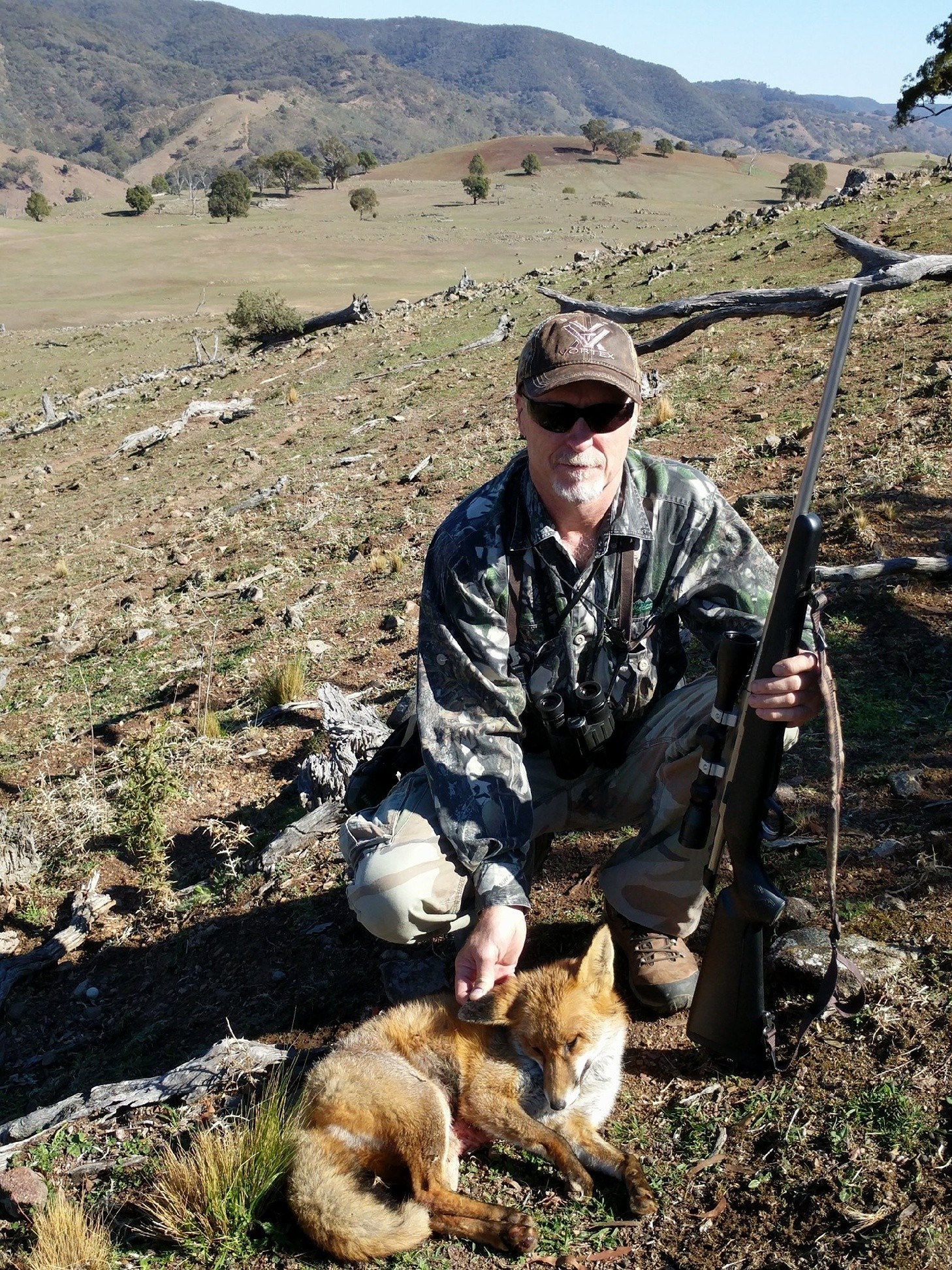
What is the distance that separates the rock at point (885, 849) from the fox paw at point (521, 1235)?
1909 millimetres

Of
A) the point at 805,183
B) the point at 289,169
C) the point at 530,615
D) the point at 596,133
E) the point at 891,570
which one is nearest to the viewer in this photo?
the point at 530,615

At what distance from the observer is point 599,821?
3693 millimetres

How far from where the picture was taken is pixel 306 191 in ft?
306

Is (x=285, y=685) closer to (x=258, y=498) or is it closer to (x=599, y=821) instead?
(x=599, y=821)

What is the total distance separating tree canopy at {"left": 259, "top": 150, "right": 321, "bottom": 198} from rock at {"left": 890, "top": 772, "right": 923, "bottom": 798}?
95.0m

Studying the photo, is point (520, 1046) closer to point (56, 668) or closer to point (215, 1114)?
point (215, 1114)

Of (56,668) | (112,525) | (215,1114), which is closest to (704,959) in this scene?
(215,1114)

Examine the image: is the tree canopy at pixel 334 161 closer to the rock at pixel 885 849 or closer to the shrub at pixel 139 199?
the shrub at pixel 139 199

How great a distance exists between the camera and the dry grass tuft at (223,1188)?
2.60 m

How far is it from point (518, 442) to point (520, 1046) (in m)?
9.57

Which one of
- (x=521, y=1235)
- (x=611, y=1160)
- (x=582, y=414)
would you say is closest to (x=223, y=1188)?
(x=521, y=1235)

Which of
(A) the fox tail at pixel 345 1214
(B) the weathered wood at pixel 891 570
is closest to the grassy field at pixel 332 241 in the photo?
(B) the weathered wood at pixel 891 570

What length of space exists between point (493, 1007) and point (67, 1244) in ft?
4.29

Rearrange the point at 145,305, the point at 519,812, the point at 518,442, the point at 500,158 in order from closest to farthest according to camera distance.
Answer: the point at 519,812 < the point at 518,442 < the point at 145,305 < the point at 500,158
